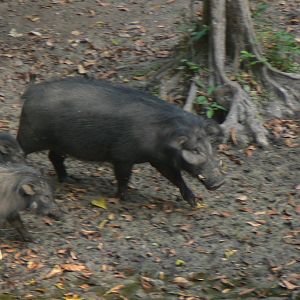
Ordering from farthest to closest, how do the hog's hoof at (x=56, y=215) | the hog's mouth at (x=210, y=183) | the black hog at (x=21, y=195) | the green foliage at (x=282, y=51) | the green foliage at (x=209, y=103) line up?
the green foliage at (x=282, y=51), the green foliage at (x=209, y=103), the hog's mouth at (x=210, y=183), the hog's hoof at (x=56, y=215), the black hog at (x=21, y=195)

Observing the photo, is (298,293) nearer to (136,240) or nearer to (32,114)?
(136,240)

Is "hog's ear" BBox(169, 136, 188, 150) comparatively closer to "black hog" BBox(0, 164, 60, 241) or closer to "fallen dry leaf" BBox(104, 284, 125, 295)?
"black hog" BBox(0, 164, 60, 241)

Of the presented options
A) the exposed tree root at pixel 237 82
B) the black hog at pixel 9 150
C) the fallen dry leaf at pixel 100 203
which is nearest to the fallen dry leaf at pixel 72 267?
the fallen dry leaf at pixel 100 203

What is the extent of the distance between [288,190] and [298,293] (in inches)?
69.1

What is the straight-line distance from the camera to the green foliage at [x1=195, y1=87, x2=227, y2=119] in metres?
9.66

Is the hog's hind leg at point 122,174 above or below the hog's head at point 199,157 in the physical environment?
below

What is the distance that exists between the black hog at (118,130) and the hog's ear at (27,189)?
2.95 feet

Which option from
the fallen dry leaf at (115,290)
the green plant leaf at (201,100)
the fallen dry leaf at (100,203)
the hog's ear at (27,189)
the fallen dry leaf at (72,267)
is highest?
the green plant leaf at (201,100)

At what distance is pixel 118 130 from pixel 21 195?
1.22 m

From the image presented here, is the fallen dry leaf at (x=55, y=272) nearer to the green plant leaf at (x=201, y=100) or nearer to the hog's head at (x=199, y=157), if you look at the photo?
the hog's head at (x=199, y=157)

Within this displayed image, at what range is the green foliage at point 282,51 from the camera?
33.5 feet

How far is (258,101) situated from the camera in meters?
9.85

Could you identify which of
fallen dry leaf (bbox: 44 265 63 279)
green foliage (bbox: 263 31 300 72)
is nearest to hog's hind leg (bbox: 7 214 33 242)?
fallen dry leaf (bbox: 44 265 63 279)

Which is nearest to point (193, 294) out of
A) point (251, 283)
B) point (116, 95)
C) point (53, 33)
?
point (251, 283)
